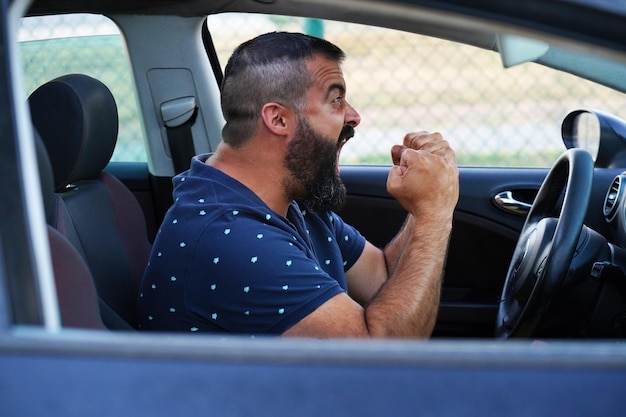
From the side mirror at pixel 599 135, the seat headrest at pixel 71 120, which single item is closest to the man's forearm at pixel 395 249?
the side mirror at pixel 599 135

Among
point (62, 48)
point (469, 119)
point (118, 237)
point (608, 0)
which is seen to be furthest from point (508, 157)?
point (608, 0)

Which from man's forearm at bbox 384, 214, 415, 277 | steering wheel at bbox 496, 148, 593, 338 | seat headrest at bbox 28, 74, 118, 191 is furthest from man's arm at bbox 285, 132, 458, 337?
seat headrest at bbox 28, 74, 118, 191

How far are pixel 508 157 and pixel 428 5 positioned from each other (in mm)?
5090

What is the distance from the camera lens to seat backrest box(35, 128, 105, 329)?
1231 mm

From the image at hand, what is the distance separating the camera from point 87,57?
3195 millimetres

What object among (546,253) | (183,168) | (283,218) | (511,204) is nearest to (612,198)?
(511,204)

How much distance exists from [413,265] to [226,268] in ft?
1.35

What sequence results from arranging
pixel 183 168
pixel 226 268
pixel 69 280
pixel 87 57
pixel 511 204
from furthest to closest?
pixel 87 57
pixel 183 168
pixel 511 204
pixel 226 268
pixel 69 280

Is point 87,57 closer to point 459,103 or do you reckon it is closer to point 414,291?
point 414,291

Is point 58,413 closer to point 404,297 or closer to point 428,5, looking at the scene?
point 428,5

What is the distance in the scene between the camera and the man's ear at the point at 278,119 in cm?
197

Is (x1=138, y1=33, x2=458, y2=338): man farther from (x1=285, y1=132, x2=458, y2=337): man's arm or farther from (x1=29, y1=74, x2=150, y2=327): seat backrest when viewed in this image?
→ (x1=29, y1=74, x2=150, y2=327): seat backrest

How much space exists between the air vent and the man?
63 cm

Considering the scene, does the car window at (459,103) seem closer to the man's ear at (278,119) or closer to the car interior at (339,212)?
the car interior at (339,212)
